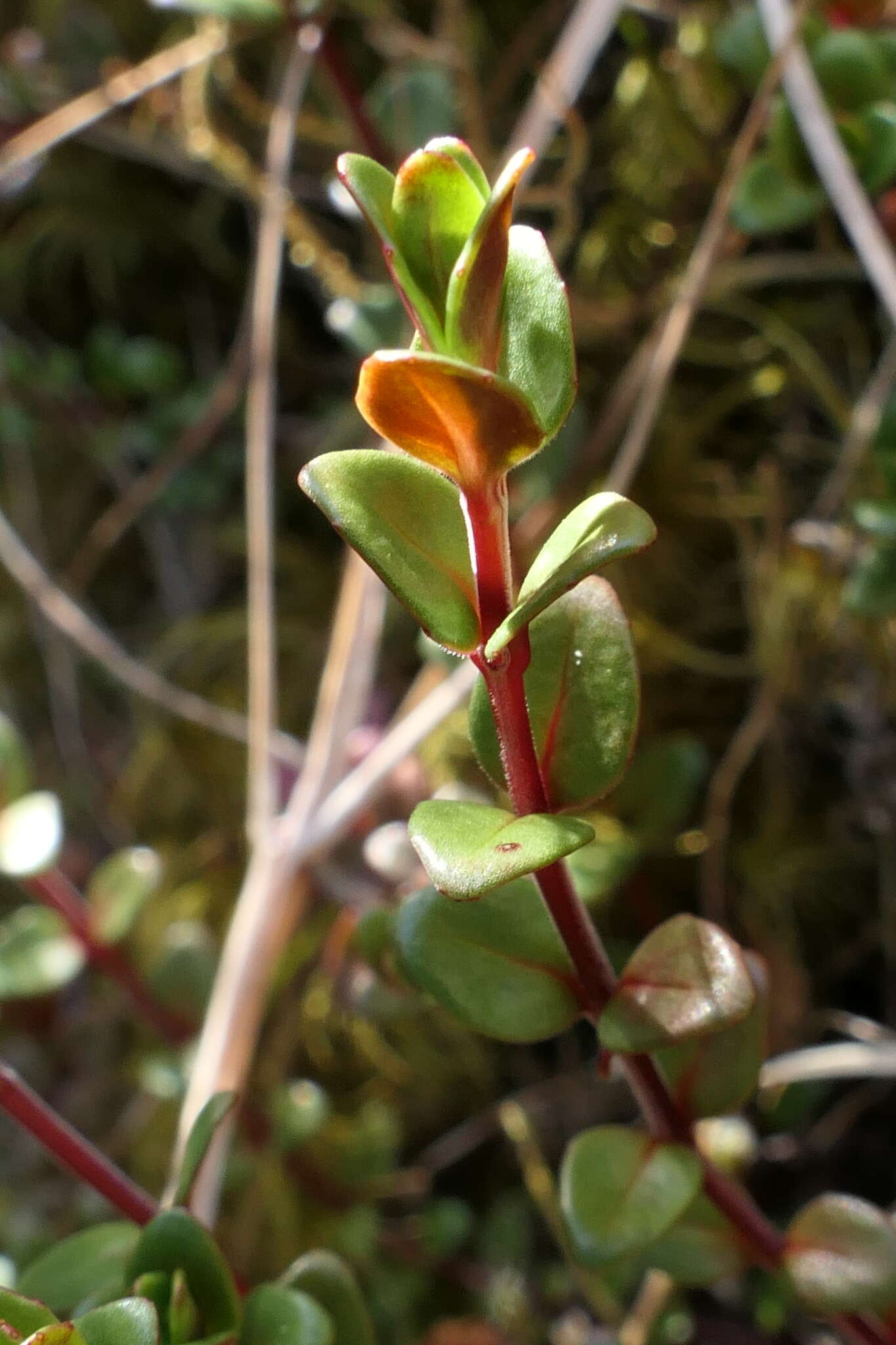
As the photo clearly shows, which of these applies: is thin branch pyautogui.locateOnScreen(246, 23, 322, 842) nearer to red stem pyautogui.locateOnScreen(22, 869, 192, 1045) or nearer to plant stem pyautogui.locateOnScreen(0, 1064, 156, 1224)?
red stem pyautogui.locateOnScreen(22, 869, 192, 1045)

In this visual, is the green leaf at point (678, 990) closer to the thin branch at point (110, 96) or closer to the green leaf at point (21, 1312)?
the green leaf at point (21, 1312)

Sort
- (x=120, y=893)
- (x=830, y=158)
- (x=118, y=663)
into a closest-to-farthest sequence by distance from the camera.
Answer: (x=830, y=158) → (x=120, y=893) → (x=118, y=663)

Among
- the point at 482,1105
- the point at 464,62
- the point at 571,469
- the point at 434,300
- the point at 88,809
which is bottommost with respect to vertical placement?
the point at 482,1105

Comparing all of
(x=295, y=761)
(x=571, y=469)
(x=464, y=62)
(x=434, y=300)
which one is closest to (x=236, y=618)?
(x=295, y=761)

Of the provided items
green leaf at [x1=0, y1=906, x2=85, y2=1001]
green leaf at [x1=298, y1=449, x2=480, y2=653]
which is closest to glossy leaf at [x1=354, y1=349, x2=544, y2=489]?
green leaf at [x1=298, y1=449, x2=480, y2=653]

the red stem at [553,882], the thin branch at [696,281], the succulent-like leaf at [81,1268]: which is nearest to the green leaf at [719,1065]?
the red stem at [553,882]

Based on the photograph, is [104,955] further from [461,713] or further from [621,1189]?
[621,1189]

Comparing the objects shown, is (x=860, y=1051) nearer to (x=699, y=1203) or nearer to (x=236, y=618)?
(x=699, y=1203)

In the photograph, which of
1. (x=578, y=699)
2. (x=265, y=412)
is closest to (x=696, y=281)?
(x=265, y=412)
